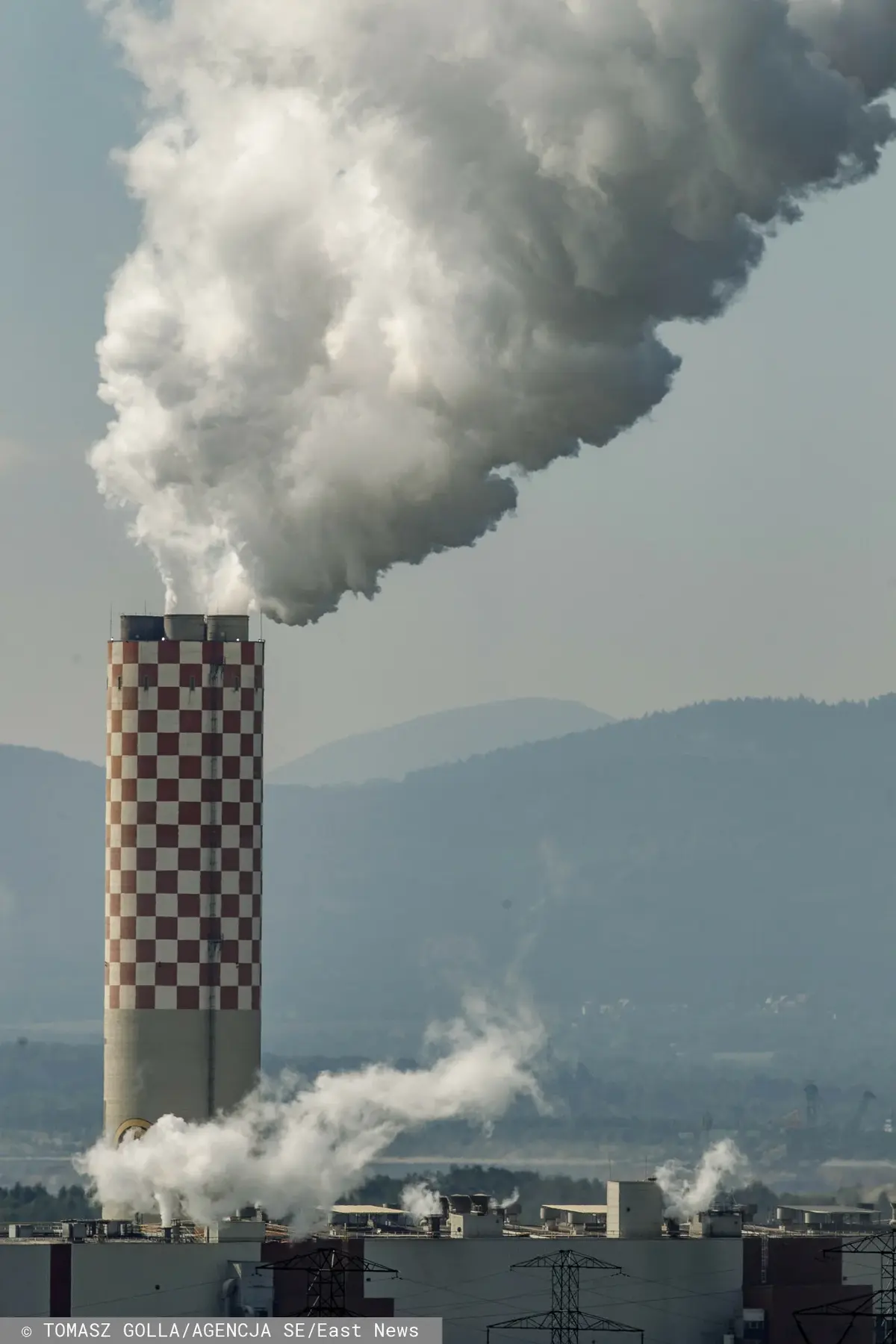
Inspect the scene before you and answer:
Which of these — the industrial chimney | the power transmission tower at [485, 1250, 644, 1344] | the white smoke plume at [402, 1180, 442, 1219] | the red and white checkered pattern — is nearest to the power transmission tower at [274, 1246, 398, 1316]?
the power transmission tower at [485, 1250, 644, 1344]

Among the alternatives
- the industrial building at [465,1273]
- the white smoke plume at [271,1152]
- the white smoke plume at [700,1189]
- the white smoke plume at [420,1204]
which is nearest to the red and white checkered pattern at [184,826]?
the white smoke plume at [271,1152]

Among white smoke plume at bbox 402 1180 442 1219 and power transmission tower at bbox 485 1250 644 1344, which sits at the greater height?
white smoke plume at bbox 402 1180 442 1219

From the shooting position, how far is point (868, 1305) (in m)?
53.8

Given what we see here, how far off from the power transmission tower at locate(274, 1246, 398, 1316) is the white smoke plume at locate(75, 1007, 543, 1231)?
2.88m

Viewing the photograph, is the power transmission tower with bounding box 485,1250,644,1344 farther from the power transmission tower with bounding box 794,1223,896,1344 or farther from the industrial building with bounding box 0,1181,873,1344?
the power transmission tower with bounding box 794,1223,896,1344

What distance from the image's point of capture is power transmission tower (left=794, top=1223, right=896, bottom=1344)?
173ft

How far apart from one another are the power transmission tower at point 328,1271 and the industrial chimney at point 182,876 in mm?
5381

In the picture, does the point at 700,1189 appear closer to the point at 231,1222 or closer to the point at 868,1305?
the point at 868,1305

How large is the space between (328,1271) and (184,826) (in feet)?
33.0

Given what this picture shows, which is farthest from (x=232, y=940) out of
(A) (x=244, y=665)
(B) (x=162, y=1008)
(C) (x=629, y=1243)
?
(C) (x=629, y=1243)

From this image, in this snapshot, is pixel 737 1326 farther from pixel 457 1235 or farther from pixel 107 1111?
pixel 107 1111

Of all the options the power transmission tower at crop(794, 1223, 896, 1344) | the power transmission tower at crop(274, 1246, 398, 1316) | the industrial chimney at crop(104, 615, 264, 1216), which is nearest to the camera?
the power transmission tower at crop(274, 1246, 398, 1316)

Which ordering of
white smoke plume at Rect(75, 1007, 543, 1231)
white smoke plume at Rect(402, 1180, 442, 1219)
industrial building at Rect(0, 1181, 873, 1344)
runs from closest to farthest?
industrial building at Rect(0, 1181, 873, 1344)
white smoke plume at Rect(75, 1007, 543, 1231)
white smoke plume at Rect(402, 1180, 442, 1219)

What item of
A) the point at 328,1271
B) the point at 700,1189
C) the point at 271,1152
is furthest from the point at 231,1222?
the point at 700,1189
